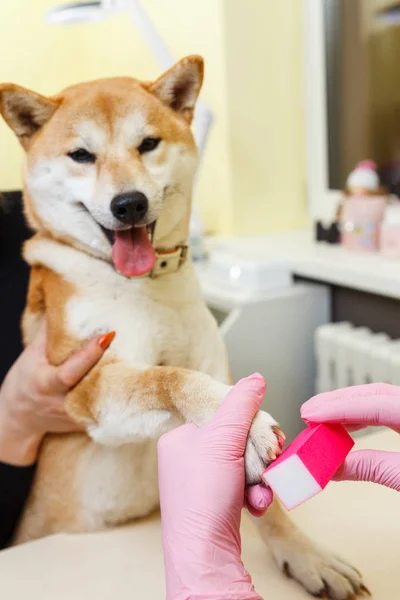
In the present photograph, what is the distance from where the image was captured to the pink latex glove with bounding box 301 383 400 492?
1.88 ft

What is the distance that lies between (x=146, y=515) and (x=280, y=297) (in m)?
0.71

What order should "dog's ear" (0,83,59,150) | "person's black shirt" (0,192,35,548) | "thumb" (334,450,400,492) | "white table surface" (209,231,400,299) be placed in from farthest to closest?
1. "white table surface" (209,231,400,299)
2. "person's black shirt" (0,192,35,548)
3. "dog's ear" (0,83,59,150)
4. "thumb" (334,450,400,492)

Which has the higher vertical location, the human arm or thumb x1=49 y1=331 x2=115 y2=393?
thumb x1=49 y1=331 x2=115 y2=393

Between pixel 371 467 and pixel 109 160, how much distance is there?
0.51 m

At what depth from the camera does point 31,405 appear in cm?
90

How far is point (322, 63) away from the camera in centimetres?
173

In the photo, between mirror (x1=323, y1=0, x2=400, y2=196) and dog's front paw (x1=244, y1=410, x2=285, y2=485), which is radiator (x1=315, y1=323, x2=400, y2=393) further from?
dog's front paw (x1=244, y1=410, x2=285, y2=485)

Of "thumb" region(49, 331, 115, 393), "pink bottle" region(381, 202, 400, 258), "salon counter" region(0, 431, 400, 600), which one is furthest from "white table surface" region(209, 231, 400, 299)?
"thumb" region(49, 331, 115, 393)

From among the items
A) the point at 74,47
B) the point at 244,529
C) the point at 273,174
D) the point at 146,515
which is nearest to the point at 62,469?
the point at 146,515

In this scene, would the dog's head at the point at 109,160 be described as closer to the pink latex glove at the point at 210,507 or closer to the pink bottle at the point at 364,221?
the pink latex glove at the point at 210,507

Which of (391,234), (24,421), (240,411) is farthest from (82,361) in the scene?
(391,234)

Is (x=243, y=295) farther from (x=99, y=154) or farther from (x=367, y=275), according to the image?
(x=99, y=154)

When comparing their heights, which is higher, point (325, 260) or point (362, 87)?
point (362, 87)

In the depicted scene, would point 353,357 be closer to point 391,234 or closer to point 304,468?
point 391,234
